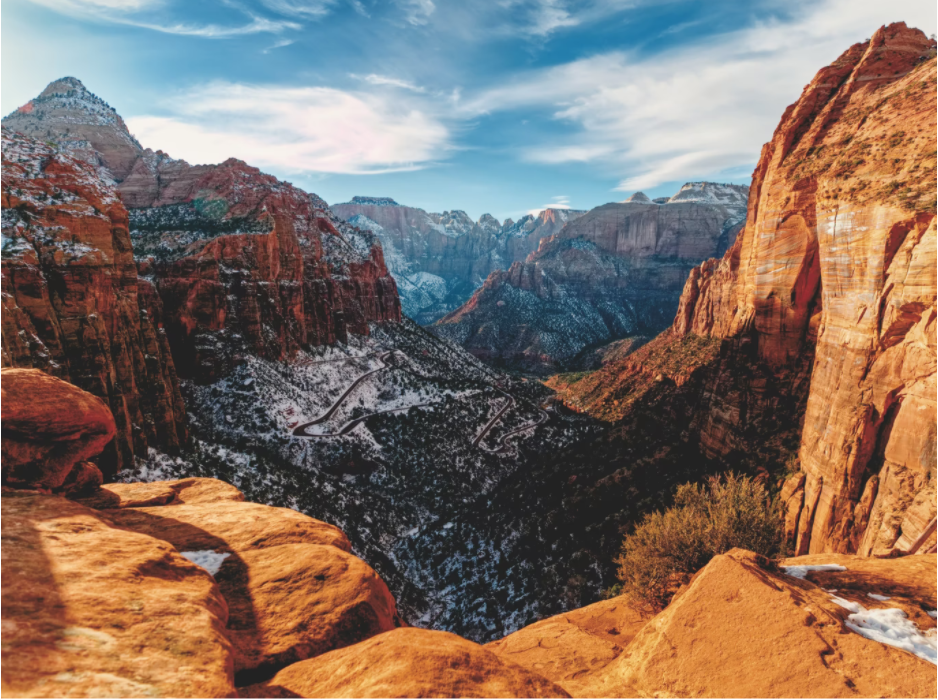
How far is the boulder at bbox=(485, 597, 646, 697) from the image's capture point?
1184 centimetres

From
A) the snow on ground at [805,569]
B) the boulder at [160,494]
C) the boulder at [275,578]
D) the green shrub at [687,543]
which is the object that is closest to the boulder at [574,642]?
the green shrub at [687,543]

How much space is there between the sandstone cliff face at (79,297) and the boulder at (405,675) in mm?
28671

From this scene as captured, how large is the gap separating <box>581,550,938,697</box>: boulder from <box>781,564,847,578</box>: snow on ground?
5.48 ft

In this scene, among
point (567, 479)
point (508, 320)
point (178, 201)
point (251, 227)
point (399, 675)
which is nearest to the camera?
point (399, 675)

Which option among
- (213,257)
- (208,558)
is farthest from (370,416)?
(208,558)

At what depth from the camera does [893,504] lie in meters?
16.2

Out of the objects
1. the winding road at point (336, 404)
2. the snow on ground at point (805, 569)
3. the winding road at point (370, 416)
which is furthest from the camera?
the winding road at point (370, 416)

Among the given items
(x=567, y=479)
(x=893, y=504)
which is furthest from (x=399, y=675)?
(x=567, y=479)

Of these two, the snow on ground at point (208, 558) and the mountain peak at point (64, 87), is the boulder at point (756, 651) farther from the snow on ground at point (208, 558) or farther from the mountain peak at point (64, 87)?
the mountain peak at point (64, 87)

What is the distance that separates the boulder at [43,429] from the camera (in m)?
10.8

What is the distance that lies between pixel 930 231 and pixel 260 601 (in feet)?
81.1

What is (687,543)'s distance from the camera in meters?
14.7

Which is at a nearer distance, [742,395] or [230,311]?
[742,395]

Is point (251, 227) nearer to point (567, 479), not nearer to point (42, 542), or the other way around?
point (567, 479)
